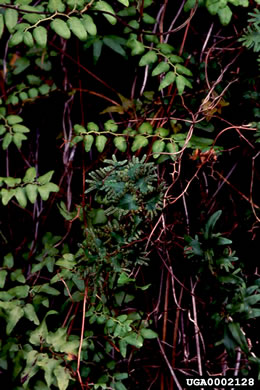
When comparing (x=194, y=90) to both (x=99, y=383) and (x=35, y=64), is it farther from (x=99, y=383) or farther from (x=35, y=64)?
(x=99, y=383)

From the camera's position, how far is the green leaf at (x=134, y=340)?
62.4 inches

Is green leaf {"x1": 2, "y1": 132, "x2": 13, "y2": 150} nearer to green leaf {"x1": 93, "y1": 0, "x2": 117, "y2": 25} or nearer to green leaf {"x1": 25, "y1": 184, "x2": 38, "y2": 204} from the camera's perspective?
green leaf {"x1": 25, "y1": 184, "x2": 38, "y2": 204}

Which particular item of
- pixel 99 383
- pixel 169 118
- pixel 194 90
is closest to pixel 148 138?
pixel 169 118

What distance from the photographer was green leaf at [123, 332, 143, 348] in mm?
1584

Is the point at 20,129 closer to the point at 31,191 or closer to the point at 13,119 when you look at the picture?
the point at 13,119

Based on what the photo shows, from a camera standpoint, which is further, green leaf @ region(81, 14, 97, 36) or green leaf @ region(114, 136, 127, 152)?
green leaf @ region(114, 136, 127, 152)

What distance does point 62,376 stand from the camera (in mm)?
1590

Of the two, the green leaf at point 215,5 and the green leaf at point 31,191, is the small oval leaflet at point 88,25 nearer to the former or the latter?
the green leaf at point 215,5

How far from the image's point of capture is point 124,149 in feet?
5.66

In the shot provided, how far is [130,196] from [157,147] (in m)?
0.28

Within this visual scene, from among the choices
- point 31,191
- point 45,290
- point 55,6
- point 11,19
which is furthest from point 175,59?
point 45,290

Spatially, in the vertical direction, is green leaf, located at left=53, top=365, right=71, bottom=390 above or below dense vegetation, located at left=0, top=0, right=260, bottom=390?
below

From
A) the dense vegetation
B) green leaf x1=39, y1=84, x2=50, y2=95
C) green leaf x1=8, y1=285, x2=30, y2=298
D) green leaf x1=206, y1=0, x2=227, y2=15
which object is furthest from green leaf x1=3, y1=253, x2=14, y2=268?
green leaf x1=206, y1=0, x2=227, y2=15

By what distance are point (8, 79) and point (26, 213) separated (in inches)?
22.2
